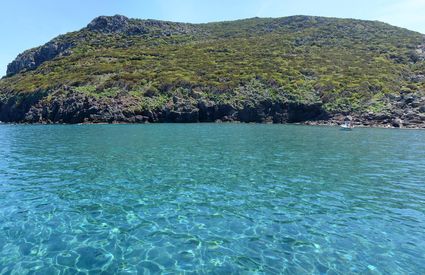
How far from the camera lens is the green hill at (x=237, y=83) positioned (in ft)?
321

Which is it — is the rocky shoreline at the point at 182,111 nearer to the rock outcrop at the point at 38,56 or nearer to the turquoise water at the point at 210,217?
the turquoise water at the point at 210,217

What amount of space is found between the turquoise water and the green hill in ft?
227

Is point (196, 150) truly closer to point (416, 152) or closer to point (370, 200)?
point (370, 200)

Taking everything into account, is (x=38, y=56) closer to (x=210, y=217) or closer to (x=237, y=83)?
(x=237, y=83)

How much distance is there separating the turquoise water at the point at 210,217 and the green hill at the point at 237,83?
2721 inches

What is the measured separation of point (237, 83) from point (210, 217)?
311 ft

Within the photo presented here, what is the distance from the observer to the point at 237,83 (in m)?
108

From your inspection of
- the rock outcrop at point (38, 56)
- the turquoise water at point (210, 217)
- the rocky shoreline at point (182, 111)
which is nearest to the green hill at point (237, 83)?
the rocky shoreline at point (182, 111)

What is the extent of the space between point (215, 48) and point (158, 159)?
413 feet

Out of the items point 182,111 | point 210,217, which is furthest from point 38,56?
point 210,217

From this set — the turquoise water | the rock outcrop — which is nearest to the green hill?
the rock outcrop

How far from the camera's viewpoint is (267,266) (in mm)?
11953

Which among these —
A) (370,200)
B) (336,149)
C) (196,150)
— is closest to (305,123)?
(336,149)

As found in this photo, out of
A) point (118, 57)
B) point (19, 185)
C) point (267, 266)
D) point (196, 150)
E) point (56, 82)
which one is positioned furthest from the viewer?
point (118, 57)
